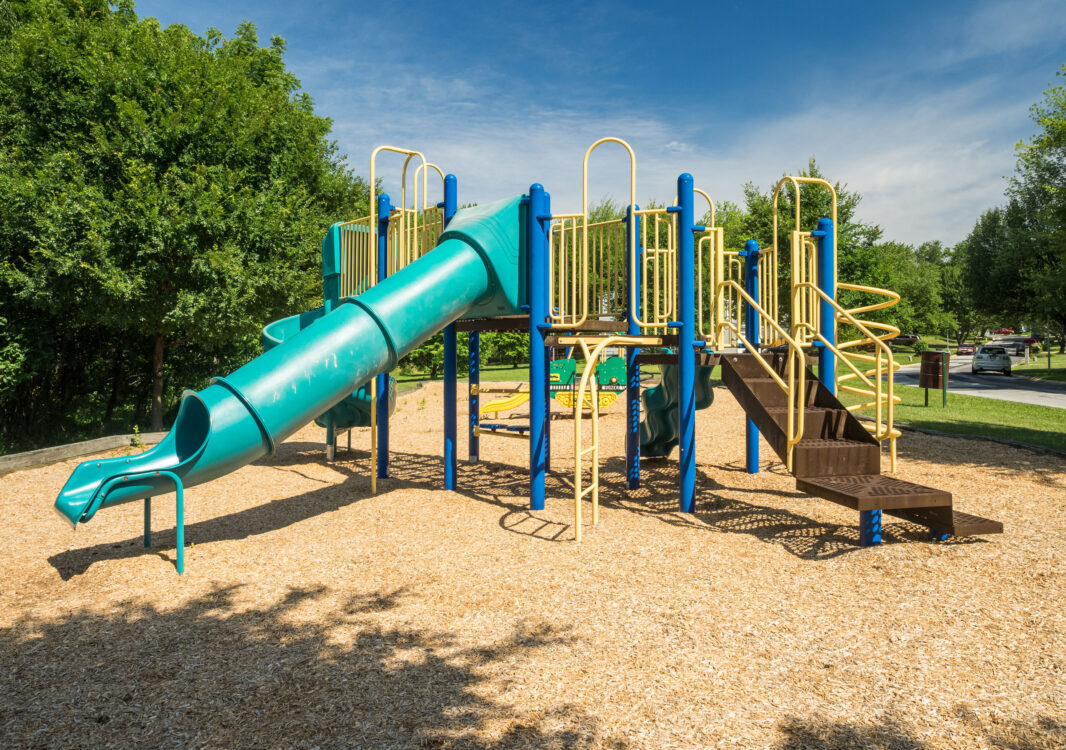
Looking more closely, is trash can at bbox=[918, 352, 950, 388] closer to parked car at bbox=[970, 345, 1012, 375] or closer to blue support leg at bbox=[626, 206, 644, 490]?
blue support leg at bbox=[626, 206, 644, 490]

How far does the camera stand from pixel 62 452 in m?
10.2

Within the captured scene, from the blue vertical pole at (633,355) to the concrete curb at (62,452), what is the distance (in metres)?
8.56

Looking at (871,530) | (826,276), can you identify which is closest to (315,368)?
(871,530)

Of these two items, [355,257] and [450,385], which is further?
[355,257]

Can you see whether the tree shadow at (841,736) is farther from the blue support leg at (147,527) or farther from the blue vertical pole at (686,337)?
the blue support leg at (147,527)

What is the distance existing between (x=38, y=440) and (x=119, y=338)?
2.88m

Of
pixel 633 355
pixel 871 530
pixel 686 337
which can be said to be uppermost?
pixel 686 337

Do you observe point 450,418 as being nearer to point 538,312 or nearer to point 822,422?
point 538,312

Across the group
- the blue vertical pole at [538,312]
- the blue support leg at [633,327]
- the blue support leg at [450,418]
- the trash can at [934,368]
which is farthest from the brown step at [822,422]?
the trash can at [934,368]

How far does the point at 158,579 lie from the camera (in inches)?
194

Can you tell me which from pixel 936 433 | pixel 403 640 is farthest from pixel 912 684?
pixel 936 433

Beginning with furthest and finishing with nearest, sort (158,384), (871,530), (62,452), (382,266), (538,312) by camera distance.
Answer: (158,384)
(62,452)
(382,266)
(538,312)
(871,530)

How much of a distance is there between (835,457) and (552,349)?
300 cm

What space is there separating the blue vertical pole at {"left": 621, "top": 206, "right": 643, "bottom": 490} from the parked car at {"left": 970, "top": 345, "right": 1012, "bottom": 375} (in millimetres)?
33943
